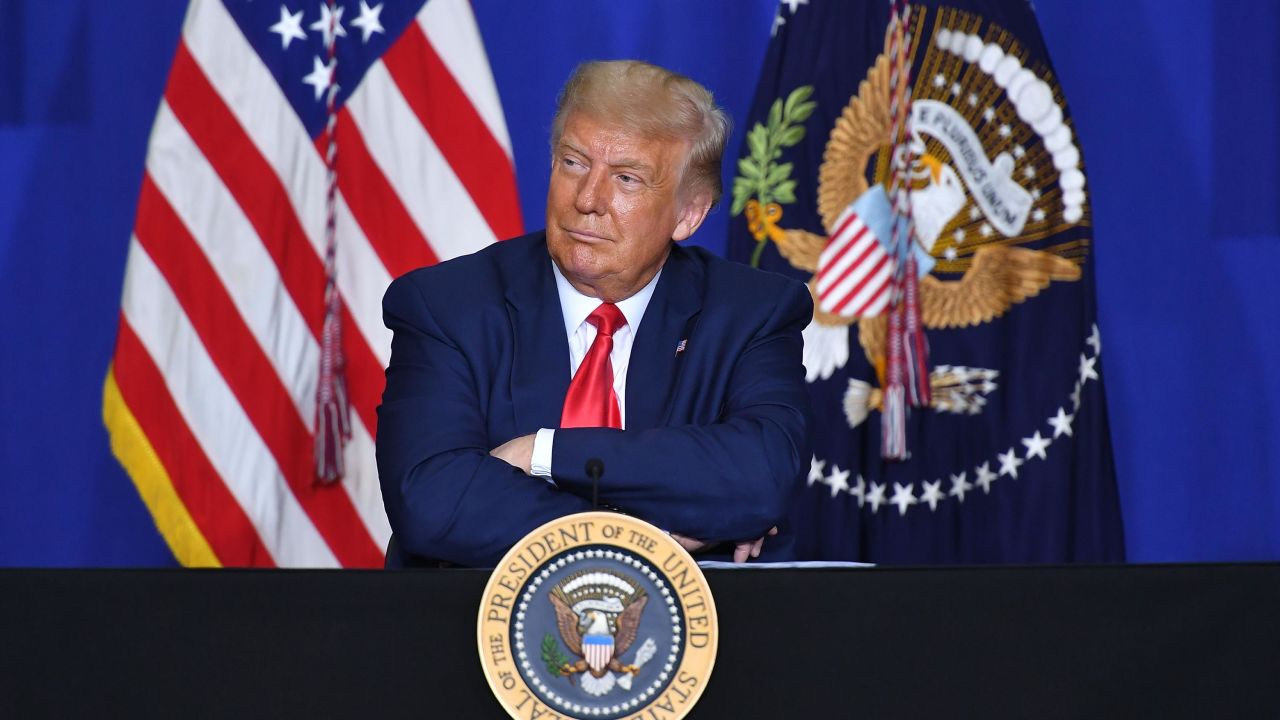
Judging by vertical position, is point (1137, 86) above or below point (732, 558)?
above

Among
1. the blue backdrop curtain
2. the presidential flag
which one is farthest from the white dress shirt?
the blue backdrop curtain

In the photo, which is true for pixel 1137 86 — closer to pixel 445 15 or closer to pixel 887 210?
pixel 887 210

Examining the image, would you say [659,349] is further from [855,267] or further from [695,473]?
[855,267]

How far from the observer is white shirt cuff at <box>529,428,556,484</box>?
5.71ft

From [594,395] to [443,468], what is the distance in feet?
0.95

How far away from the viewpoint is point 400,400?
6.13 feet

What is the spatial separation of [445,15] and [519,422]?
5.88 ft

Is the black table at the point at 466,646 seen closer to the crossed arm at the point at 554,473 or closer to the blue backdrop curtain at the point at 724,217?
the crossed arm at the point at 554,473

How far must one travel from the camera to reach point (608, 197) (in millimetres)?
1938

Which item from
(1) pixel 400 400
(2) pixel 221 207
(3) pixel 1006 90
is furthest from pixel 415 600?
(3) pixel 1006 90

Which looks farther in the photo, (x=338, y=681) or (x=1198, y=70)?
(x=1198, y=70)

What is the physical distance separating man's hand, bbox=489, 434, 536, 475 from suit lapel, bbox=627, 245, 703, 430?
200 mm

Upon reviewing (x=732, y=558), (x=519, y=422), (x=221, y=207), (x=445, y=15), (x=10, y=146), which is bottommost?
(x=732, y=558)

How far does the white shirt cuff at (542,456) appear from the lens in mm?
1739
